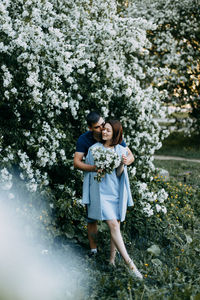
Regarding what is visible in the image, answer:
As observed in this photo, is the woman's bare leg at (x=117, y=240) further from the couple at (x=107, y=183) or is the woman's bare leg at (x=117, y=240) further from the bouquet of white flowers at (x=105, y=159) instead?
the bouquet of white flowers at (x=105, y=159)

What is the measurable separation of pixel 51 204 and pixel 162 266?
148 cm

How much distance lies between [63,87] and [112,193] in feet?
5.79

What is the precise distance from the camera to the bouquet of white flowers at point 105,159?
3.83m

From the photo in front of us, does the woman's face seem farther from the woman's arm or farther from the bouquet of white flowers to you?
the woman's arm

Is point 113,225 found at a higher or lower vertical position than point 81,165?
lower

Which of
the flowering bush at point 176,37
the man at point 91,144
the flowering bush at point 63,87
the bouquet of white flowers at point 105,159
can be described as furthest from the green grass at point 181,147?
the bouquet of white flowers at point 105,159

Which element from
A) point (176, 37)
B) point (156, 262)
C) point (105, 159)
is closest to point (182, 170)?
point (176, 37)

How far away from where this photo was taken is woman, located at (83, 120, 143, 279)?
4.00 meters

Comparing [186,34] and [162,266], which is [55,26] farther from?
[186,34]

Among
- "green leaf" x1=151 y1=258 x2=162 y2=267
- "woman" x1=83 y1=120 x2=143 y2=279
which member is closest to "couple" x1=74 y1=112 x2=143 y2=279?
"woman" x1=83 y1=120 x2=143 y2=279

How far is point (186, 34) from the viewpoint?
509 inches

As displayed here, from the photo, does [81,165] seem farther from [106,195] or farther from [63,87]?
[63,87]

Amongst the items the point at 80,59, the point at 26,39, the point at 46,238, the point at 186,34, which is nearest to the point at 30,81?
the point at 26,39

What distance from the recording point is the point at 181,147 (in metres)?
14.9
